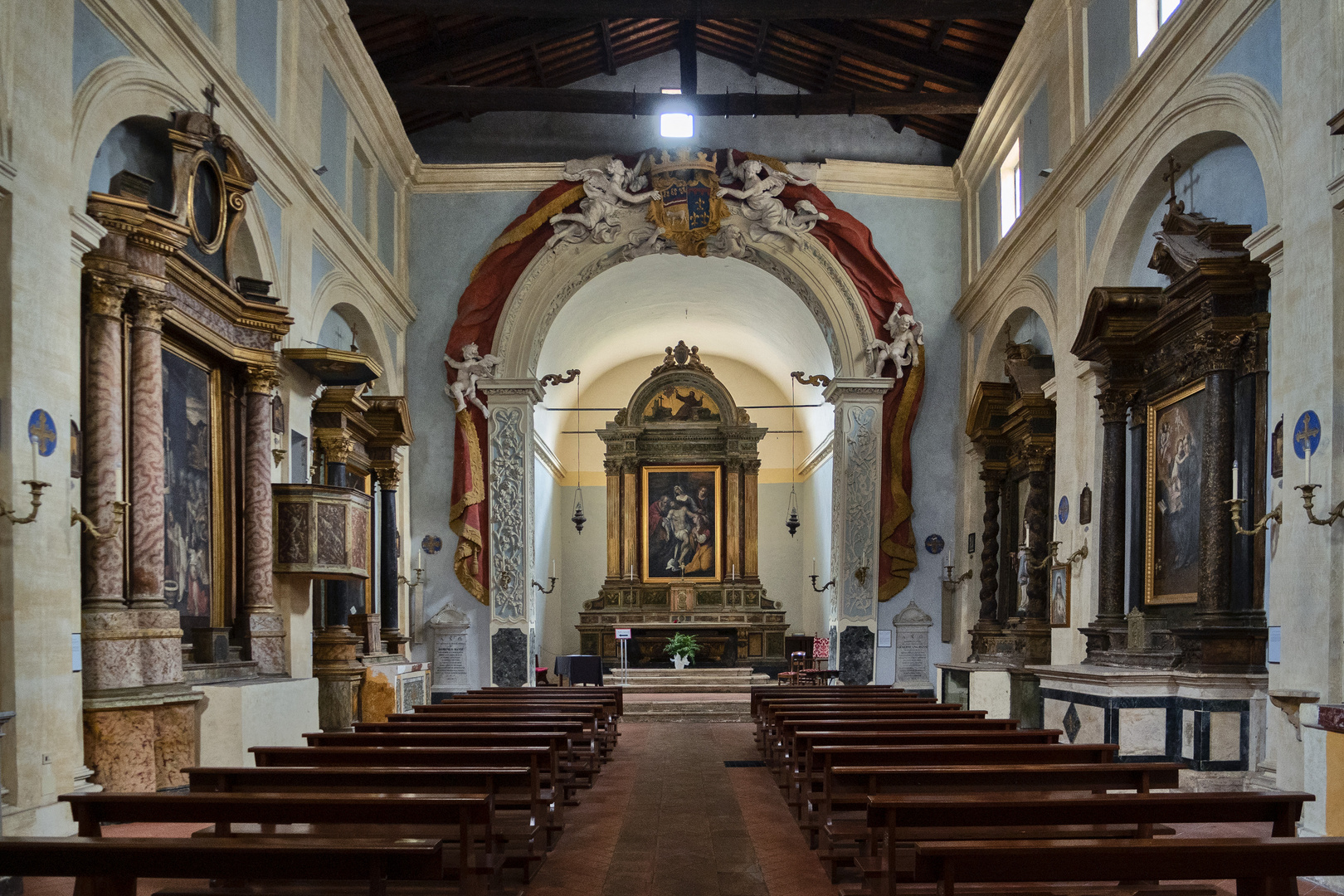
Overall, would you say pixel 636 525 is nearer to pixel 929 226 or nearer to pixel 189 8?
pixel 929 226

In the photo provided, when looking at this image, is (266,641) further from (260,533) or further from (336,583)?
(336,583)

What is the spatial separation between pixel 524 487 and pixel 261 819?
39.7 ft

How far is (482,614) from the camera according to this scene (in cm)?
1595

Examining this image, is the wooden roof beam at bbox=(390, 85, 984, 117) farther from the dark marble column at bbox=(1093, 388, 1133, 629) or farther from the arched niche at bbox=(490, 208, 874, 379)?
the dark marble column at bbox=(1093, 388, 1133, 629)

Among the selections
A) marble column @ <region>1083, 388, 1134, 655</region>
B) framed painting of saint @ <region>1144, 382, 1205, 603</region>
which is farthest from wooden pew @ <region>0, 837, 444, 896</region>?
marble column @ <region>1083, 388, 1134, 655</region>

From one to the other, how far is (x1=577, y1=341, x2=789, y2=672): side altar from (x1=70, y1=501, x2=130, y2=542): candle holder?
47.2 ft

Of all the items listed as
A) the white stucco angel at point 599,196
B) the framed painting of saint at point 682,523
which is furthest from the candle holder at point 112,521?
the framed painting of saint at point 682,523

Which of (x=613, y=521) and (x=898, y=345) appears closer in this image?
(x=898, y=345)

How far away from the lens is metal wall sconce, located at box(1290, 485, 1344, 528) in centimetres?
629

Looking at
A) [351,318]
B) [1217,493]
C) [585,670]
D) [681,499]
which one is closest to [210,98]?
[351,318]

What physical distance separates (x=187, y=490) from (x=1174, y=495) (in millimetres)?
7780

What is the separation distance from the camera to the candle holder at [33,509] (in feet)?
19.8

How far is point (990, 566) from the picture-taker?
14500mm

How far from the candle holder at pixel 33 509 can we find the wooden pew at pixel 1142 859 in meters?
5.01
